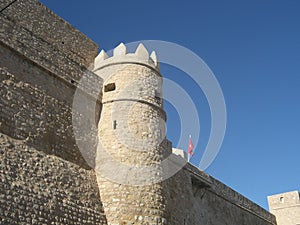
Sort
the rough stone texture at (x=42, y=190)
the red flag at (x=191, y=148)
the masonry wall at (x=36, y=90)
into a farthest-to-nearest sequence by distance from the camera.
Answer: the red flag at (x=191, y=148)
the masonry wall at (x=36, y=90)
the rough stone texture at (x=42, y=190)

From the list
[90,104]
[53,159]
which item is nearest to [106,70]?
[90,104]

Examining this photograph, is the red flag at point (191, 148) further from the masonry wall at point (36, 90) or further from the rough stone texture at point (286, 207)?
the rough stone texture at point (286, 207)

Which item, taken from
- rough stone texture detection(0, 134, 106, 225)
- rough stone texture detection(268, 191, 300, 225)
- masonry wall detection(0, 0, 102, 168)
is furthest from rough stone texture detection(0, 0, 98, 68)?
rough stone texture detection(268, 191, 300, 225)

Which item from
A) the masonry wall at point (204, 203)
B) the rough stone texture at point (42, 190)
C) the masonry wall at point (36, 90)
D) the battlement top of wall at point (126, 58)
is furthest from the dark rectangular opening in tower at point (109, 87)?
the masonry wall at point (204, 203)

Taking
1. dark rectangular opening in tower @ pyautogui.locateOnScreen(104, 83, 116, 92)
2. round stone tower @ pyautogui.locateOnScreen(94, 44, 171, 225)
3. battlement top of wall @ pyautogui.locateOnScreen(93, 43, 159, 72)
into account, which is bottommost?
round stone tower @ pyautogui.locateOnScreen(94, 44, 171, 225)

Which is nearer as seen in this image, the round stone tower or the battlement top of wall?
the round stone tower

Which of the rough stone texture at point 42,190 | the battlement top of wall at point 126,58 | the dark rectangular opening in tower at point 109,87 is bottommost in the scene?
the rough stone texture at point 42,190

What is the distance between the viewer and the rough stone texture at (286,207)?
20.9 m

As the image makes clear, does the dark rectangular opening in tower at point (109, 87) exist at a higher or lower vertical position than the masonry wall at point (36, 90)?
higher

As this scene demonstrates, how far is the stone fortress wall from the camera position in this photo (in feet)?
23.6

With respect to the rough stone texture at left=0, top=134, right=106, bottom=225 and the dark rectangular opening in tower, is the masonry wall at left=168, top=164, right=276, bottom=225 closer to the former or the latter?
the rough stone texture at left=0, top=134, right=106, bottom=225

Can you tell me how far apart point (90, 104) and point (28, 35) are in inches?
94.5

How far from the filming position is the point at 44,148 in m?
8.21

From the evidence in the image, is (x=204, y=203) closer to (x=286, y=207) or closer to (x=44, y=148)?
(x=44, y=148)
